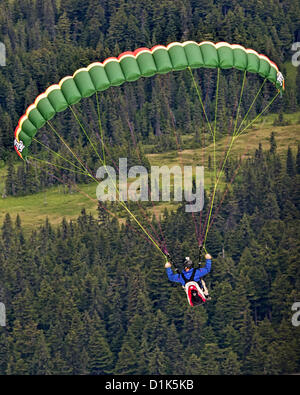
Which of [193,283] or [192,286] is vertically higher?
[193,283]

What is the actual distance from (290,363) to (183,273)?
11542 centimetres

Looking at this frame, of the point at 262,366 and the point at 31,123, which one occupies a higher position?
the point at 31,123

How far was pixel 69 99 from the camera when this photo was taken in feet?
290
